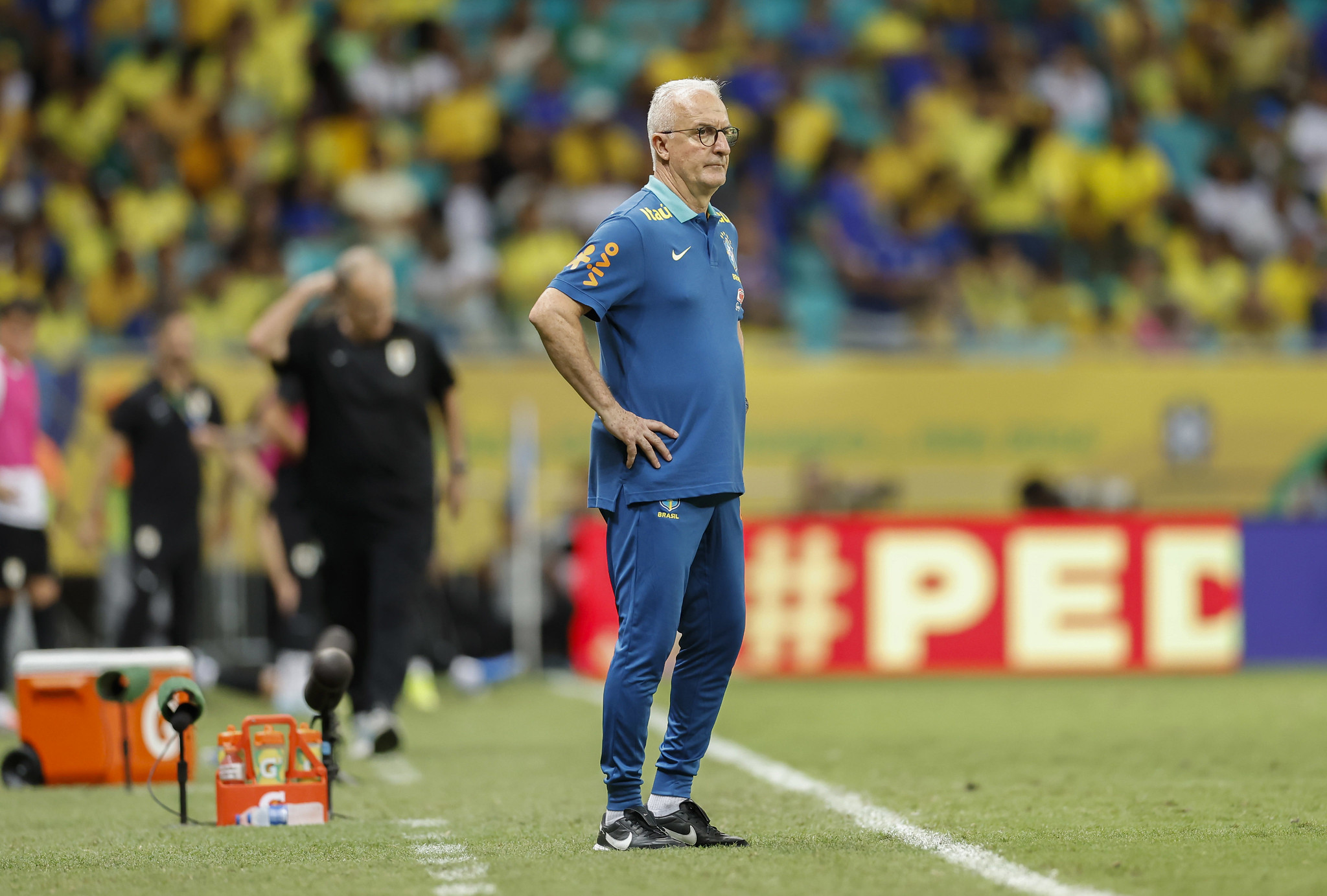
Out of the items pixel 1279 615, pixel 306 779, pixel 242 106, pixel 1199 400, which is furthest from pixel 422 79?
pixel 306 779

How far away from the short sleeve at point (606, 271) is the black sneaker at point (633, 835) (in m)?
1.48

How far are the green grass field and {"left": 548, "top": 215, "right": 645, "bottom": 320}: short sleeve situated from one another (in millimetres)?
1613

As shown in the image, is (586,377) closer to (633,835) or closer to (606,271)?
(606,271)

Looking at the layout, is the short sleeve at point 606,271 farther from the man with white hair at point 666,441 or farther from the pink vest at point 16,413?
the pink vest at point 16,413

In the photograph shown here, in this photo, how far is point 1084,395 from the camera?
618 inches

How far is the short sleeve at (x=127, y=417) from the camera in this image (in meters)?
11.0

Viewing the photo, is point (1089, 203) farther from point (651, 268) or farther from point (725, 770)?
point (651, 268)

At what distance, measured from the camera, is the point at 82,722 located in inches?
297

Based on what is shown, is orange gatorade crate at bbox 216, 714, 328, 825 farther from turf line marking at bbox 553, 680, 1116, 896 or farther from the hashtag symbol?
the hashtag symbol

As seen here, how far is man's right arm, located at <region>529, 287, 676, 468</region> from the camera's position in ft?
17.1

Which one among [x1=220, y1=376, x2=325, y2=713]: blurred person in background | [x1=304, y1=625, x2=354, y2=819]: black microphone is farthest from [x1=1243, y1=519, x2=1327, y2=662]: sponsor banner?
[x1=304, y1=625, x2=354, y2=819]: black microphone

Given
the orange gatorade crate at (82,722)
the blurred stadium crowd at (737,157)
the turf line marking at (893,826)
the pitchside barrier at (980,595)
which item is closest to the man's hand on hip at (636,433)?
the turf line marking at (893,826)

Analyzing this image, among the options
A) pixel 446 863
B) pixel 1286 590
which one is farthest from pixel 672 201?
pixel 1286 590

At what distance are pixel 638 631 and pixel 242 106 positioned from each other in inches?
532
